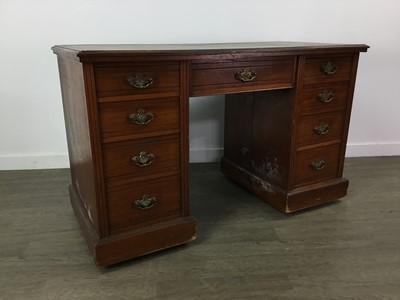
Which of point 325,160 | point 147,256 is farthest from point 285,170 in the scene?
point 147,256

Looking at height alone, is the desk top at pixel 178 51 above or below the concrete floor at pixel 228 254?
above

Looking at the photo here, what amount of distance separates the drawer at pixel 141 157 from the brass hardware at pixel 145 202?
0.32ft

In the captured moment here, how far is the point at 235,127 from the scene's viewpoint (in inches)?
80.0

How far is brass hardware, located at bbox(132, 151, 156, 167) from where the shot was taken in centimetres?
132

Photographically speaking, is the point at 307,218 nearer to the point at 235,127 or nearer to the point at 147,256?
the point at 235,127

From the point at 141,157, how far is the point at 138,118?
0.50 ft

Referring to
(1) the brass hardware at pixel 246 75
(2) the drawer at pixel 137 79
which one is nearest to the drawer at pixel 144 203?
(2) the drawer at pixel 137 79

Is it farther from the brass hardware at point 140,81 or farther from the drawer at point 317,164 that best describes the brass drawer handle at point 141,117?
the drawer at point 317,164

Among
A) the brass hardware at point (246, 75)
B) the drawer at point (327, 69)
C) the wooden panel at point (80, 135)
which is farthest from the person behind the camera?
the drawer at point (327, 69)

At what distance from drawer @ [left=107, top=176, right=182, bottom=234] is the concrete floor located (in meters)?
0.16

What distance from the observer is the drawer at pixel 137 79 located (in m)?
1.18

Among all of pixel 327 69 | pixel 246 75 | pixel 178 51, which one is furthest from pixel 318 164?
pixel 178 51

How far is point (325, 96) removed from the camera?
169 centimetres

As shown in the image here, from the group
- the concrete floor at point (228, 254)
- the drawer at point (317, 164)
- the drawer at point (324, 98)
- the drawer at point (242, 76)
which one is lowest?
the concrete floor at point (228, 254)
